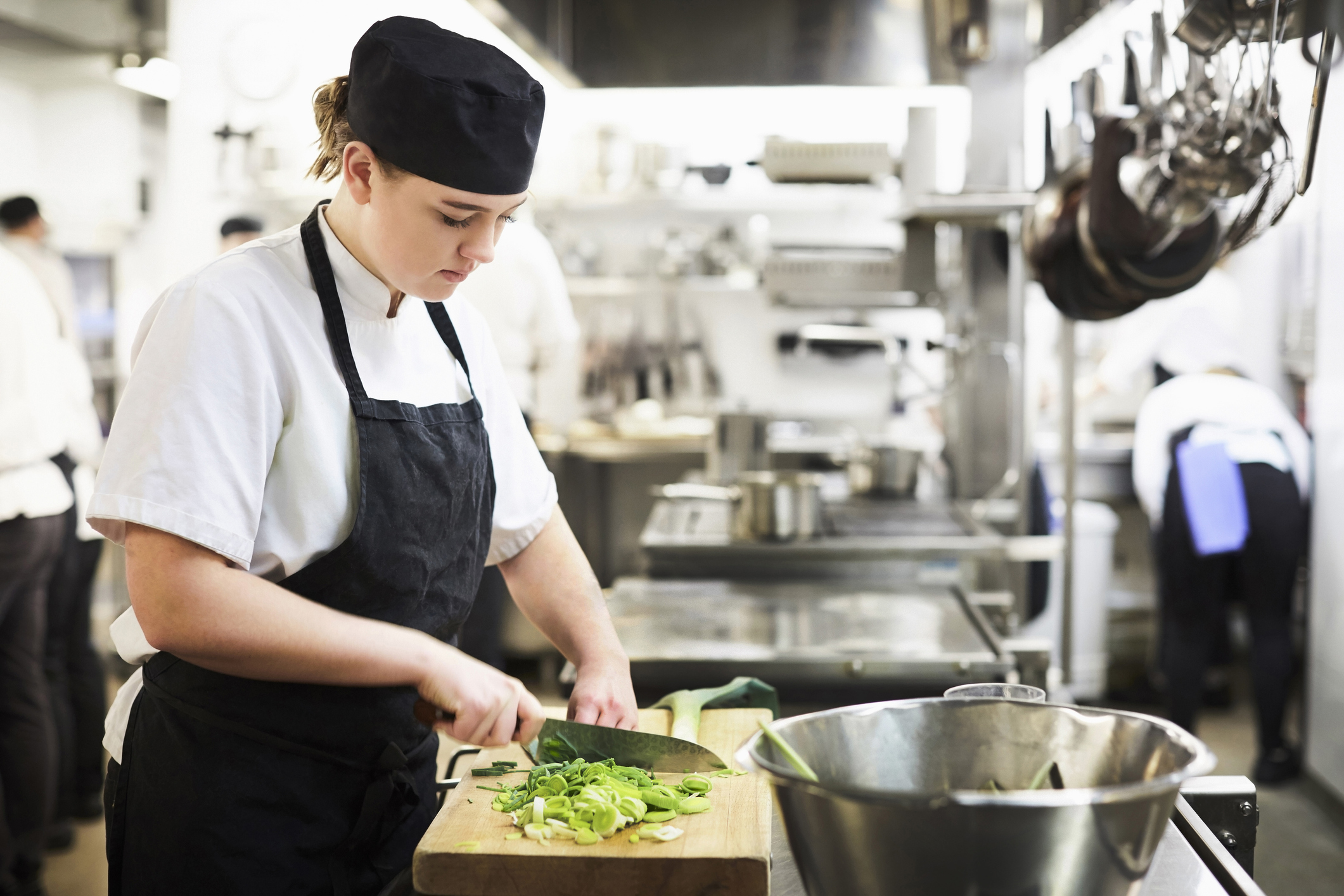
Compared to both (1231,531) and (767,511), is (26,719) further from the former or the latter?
(1231,531)

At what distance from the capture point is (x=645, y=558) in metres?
2.81

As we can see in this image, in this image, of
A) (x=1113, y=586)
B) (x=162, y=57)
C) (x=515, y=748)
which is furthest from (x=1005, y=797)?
(x=1113, y=586)

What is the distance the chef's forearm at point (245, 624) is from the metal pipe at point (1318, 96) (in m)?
1.10

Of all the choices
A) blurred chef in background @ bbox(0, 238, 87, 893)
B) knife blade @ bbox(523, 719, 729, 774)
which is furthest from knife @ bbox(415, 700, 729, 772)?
blurred chef in background @ bbox(0, 238, 87, 893)

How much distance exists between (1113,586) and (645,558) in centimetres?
281

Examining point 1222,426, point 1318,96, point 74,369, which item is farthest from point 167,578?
A: point 1222,426

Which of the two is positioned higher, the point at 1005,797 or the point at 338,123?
the point at 338,123

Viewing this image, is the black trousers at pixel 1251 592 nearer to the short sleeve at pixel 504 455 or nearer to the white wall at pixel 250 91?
the white wall at pixel 250 91

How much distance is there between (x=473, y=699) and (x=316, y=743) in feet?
0.84

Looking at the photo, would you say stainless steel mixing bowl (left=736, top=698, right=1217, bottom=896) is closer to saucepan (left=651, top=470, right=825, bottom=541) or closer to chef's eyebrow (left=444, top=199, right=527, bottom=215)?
chef's eyebrow (left=444, top=199, right=527, bottom=215)

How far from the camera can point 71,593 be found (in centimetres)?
A: 325

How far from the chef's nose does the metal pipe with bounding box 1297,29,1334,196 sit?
2.95 ft

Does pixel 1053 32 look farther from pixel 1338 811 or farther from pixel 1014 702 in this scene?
pixel 1014 702

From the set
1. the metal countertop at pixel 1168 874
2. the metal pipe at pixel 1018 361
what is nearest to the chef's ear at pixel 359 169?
the metal countertop at pixel 1168 874
